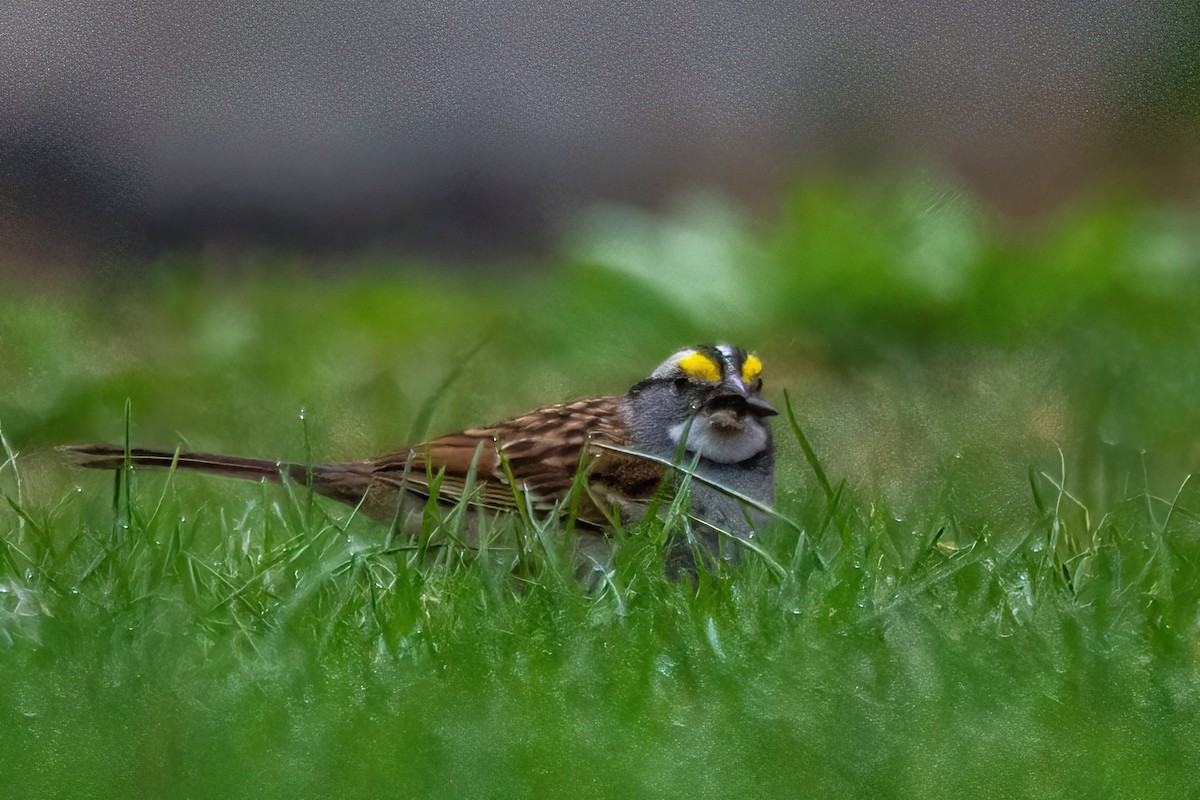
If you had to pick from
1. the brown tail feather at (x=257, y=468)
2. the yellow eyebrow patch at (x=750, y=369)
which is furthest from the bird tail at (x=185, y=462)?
the yellow eyebrow patch at (x=750, y=369)

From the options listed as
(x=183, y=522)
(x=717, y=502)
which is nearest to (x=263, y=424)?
(x=183, y=522)

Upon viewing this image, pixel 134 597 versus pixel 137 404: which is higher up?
pixel 137 404

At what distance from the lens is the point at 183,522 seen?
10.4 feet

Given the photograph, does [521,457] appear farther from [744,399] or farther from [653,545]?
[653,545]

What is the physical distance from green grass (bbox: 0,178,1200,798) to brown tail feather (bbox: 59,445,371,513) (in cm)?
5

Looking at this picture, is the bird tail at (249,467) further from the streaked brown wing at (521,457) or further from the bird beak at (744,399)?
the bird beak at (744,399)

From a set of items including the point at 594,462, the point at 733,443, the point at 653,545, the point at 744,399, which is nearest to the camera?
the point at 653,545

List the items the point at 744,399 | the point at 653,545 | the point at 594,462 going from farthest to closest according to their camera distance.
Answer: the point at 744,399 < the point at 594,462 < the point at 653,545

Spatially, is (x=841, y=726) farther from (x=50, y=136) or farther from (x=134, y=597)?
(x=50, y=136)

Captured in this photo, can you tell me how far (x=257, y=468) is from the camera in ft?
11.1

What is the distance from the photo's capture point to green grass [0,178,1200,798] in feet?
7.67

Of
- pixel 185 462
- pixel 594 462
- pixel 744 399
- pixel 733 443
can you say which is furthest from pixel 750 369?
pixel 185 462

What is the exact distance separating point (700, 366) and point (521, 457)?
18.5 inches

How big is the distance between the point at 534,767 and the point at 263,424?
4.77 ft
